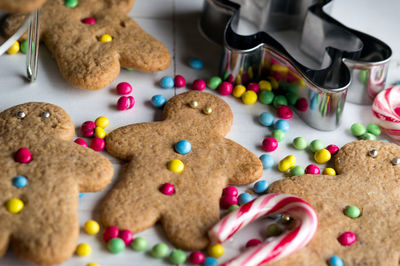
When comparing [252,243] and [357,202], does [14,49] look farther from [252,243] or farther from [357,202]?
[357,202]

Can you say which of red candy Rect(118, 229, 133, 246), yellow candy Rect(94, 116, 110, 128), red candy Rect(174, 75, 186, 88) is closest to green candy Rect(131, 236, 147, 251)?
red candy Rect(118, 229, 133, 246)

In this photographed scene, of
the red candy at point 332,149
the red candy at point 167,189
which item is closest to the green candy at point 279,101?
the red candy at point 332,149

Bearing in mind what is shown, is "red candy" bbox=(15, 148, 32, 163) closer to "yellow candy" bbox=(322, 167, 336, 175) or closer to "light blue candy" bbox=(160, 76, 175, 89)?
"light blue candy" bbox=(160, 76, 175, 89)

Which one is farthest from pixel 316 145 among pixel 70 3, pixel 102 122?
pixel 70 3

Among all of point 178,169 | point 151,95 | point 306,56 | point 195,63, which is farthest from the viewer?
point 306,56

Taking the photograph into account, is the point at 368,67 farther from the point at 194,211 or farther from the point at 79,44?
the point at 79,44
